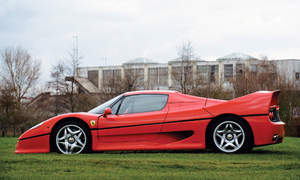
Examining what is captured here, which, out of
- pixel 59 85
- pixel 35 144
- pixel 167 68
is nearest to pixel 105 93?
pixel 59 85

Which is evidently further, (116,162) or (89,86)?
(89,86)

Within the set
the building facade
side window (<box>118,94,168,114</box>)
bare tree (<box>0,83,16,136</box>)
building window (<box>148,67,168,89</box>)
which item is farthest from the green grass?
building window (<box>148,67,168,89</box>)

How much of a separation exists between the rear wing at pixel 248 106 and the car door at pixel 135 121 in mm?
914

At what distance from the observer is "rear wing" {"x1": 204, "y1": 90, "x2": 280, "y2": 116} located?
25.1 feet

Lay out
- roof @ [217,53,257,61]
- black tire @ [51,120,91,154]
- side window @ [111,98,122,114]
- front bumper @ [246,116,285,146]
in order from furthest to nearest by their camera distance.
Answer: roof @ [217,53,257,61] < side window @ [111,98,122,114] < black tire @ [51,120,91,154] < front bumper @ [246,116,285,146]

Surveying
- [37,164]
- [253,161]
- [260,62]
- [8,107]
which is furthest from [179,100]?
[260,62]

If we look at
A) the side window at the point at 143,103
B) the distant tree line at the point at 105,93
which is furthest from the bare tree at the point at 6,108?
the side window at the point at 143,103

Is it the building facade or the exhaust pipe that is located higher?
the building facade

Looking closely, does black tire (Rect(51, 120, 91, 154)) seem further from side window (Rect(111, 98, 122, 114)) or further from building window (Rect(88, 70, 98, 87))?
building window (Rect(88, 70, 98, 87))

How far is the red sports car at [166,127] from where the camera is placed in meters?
7.64

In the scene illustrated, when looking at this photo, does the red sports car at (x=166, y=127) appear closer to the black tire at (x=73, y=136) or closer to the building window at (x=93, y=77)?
the black tire at (x=73, y=136)

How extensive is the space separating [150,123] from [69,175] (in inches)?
117

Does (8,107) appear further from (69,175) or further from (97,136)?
(69,175)

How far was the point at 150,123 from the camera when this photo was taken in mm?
7836
